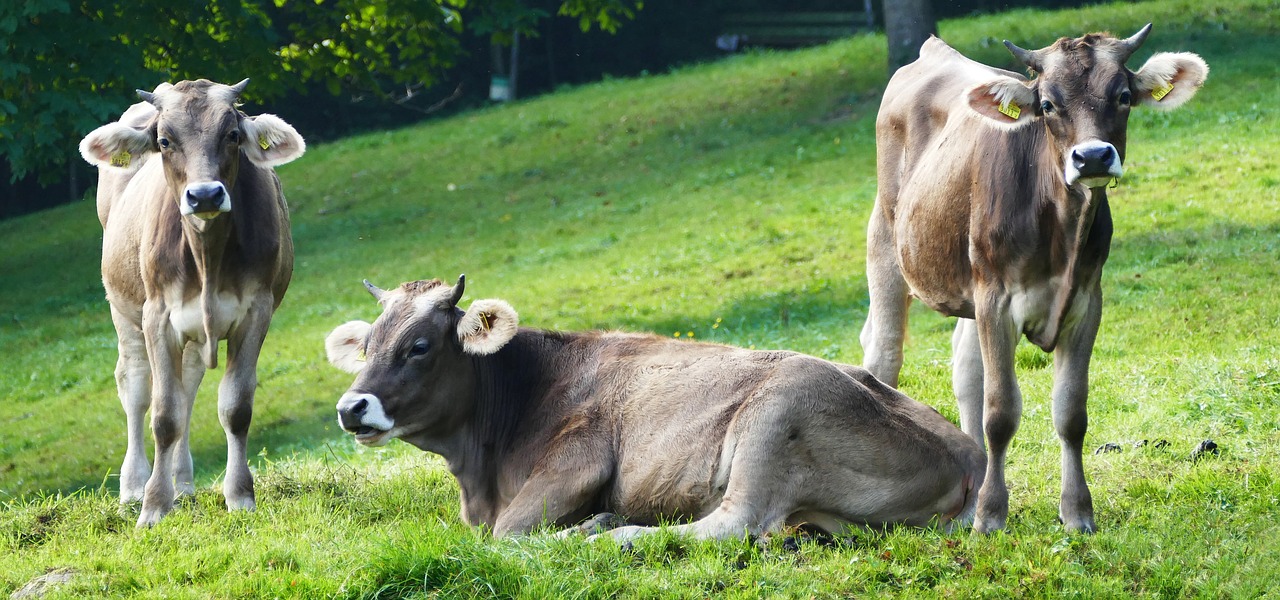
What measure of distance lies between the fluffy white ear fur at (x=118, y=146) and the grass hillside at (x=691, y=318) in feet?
6.95

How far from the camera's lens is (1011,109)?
21.7 ft

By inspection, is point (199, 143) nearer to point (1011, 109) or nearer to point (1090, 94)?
point (1011, 109)

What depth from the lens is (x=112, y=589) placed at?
6168 mm

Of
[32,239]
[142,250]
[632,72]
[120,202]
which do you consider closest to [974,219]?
[142,250]

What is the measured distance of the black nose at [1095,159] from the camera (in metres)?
5.79

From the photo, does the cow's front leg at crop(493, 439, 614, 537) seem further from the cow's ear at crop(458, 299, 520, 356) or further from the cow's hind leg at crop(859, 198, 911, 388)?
the cow's hind leg at crop(859, 198, 911, 388)

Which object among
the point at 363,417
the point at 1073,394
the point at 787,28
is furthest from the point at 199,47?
the point at 787,28

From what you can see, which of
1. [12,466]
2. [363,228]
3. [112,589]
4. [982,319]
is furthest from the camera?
Answer: [363,228]

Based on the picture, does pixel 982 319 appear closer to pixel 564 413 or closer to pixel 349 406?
pixel 564 413

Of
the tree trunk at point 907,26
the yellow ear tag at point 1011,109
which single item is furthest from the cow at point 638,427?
the tree trunk at point 907,26

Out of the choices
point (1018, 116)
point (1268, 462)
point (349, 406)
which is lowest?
point (1268, 462)

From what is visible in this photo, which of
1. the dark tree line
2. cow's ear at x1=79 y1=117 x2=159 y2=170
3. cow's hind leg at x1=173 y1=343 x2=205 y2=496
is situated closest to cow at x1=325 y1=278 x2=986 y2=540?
cow's hind leg at x1=173 y1=343 x2=205 y2=496

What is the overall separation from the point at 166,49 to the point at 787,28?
75.7 feet

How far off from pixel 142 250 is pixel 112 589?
289 centimetres
